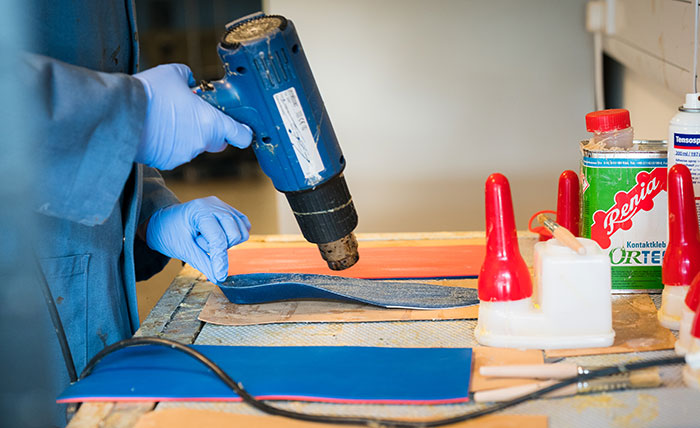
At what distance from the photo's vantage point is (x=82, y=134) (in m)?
0.89

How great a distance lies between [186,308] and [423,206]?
5.51 ft

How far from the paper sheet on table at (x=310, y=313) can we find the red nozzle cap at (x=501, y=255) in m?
0.14

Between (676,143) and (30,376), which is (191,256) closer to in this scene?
(30,376)

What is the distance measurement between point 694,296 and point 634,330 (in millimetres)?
132

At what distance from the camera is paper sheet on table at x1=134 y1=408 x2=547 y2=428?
0.75 metres

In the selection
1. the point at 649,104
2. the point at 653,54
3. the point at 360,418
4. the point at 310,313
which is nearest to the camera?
the point at 360,418

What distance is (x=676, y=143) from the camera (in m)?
0.98

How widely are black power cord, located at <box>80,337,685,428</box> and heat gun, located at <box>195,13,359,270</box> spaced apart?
0.31 metres

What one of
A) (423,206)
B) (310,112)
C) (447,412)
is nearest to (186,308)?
(310,112)

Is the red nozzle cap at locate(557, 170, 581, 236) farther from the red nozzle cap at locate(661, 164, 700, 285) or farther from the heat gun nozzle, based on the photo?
the heat gun nozzle

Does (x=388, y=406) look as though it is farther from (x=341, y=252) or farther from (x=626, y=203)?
(x=626, y=203)

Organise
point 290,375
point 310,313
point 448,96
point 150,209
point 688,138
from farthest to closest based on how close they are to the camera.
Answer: point 448,96 → point 150,209 → point 310,313 → point 688,138 → point 290,375

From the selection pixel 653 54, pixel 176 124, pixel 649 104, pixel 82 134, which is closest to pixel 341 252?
pixel 176 124

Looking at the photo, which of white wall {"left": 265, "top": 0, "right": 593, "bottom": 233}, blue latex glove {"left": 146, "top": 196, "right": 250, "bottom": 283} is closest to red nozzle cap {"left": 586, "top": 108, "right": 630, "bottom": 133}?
blue latex glove {"left": 146, "top": 196, "right": 250, "bottom": 283}
